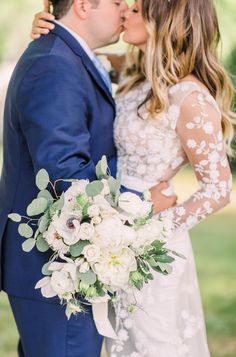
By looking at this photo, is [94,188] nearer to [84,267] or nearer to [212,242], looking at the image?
[84,267]

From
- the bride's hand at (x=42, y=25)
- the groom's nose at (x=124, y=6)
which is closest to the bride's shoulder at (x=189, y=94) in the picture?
the groom's nose at (x=124, y=6)

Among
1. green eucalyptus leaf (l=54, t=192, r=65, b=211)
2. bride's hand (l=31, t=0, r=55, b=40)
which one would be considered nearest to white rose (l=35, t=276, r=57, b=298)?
green eucalyptus leaf (l=54, t=192, r=65, b=211)

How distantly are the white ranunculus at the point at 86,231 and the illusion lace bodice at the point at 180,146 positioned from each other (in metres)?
0.60

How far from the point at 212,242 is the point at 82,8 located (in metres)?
5.91

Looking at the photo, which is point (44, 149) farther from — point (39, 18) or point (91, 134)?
point (39, 18)

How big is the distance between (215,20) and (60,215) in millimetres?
999

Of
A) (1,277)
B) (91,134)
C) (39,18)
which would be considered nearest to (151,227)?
(91,134)

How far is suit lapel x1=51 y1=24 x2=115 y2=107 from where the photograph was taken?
3014 millimetres

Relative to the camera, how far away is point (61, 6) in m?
3.13

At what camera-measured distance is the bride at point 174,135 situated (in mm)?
3150

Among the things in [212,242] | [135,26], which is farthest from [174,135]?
[212,242]

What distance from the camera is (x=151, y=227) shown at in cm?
273

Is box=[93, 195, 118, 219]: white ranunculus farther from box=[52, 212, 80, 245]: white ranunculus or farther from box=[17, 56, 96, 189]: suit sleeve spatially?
box=[17, 56, 96, 189]: suit sleeve

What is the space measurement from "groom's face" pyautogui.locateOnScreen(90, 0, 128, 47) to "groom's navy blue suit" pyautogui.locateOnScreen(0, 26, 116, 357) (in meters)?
0.15
